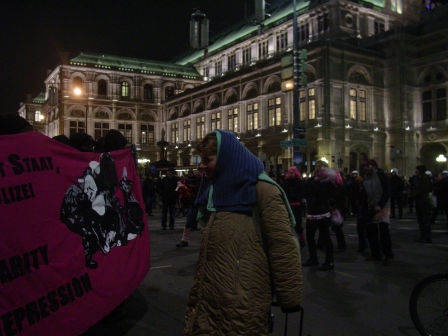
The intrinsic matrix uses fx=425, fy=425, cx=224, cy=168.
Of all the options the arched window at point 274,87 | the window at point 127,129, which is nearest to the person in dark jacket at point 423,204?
the arched window at point 274,87

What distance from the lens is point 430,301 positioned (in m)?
4.09

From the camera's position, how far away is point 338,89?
3700 cm

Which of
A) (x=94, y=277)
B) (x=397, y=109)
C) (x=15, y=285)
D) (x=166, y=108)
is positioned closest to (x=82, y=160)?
(x=94, y=277)

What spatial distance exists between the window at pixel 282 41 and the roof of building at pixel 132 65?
2084cm

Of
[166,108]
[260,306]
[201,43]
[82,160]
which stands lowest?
[260,306]

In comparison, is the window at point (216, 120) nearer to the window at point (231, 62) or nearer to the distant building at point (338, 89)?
the distant building at point (338, 89)

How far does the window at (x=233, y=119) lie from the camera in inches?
1886

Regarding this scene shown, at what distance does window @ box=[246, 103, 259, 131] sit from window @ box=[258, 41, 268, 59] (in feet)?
27.5

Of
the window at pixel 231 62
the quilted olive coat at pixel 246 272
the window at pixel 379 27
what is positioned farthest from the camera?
the window at pixel 231 62

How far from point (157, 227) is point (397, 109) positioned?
32067 millimetres

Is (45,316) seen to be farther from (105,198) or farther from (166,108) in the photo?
(166,108)

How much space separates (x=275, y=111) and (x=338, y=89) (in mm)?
7251

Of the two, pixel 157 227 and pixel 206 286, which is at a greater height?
pixel 206 286

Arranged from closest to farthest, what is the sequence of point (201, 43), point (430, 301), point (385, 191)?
point (430, 301) → point (385, 191) → point (201, 43)
